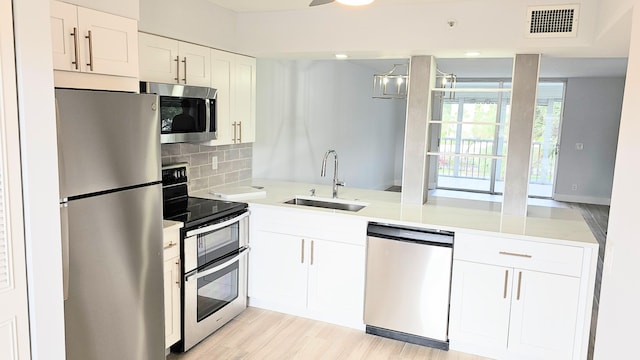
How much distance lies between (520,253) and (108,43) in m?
2.82

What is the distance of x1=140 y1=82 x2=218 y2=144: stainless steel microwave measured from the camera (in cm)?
297

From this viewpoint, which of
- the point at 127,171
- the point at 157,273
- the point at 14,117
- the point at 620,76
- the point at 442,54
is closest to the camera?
the point at 14,117

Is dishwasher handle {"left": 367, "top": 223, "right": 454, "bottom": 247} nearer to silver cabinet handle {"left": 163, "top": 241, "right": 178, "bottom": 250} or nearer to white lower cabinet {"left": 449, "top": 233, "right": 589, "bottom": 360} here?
white lower cabinet {"left": 449, "top": 233, "right": 589, "bottom": 360}

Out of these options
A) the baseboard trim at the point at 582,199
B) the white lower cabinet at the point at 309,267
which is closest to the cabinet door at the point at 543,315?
the white lower cabinet at the point at 309,267

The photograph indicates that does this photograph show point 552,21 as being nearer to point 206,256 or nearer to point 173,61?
point 173,61

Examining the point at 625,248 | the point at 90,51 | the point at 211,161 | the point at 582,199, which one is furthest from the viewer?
the point at 582,199

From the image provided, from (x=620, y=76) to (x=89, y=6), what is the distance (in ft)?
30.0

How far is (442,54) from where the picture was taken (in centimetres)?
361

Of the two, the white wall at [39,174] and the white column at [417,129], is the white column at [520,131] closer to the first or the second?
the white column at [417,129]

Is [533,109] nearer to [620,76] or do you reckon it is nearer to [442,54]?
[442,54]

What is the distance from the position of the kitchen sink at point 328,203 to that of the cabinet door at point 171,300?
3.96 feet

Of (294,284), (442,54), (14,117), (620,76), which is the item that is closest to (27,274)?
(14,117)

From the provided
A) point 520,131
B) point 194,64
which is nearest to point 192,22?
point 194,64

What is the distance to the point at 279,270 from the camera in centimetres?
367
